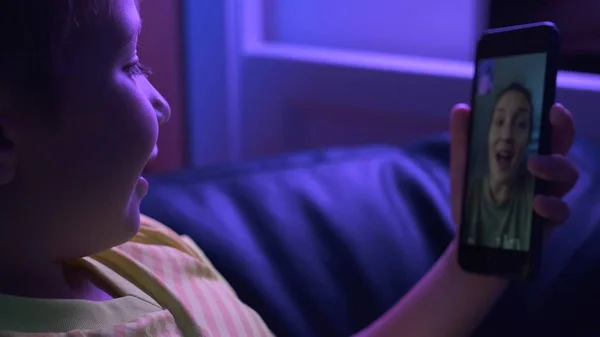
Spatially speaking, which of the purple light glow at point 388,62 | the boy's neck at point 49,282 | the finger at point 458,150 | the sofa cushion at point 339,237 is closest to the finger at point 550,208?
the finger at point 458,150

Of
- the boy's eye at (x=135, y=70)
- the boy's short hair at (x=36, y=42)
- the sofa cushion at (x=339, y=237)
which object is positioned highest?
the boy's short hair at (x=36, y=42)

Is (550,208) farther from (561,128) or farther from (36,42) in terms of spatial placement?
(36,42)

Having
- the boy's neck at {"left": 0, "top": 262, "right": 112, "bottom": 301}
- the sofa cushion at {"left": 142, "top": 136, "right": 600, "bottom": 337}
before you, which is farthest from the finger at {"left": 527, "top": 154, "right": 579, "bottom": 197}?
the boy's neck at {"left": 0, "top": 262, "right": 112, "bottom": 301}

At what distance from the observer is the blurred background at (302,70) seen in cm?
142

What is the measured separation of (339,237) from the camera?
3.04ft

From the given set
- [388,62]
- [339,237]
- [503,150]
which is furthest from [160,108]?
[388,62]

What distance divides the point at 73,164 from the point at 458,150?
0.36m

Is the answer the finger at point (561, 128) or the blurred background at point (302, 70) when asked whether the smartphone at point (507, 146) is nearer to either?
the finger at point (561, 128)

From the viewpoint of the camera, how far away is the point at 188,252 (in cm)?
72

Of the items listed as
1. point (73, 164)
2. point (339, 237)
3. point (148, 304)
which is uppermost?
point (73, 164)

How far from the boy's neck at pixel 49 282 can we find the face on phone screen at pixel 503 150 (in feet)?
0.98

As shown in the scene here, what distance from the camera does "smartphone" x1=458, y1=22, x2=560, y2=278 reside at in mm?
633

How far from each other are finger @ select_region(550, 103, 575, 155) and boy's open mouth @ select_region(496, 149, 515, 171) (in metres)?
0.03

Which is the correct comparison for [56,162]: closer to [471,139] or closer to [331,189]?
[471,139]
